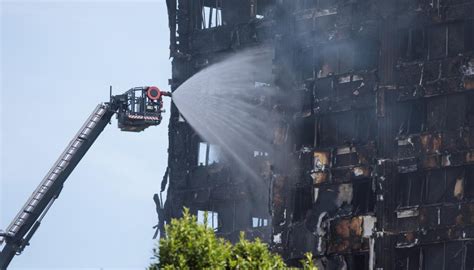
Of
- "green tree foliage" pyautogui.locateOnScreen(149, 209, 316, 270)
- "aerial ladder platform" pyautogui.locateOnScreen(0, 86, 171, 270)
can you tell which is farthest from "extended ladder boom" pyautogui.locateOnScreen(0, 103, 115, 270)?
"green tree foliage" pyautogui.locateOnScreen(149, 209, 316, 270)

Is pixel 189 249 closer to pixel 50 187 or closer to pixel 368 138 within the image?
pixel 50 187

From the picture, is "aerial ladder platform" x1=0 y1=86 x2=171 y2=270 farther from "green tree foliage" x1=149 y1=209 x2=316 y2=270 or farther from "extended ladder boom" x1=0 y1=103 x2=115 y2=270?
"green tree foliage" x1=149 y1=209 x2=316 y2=270

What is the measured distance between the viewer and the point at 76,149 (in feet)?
238

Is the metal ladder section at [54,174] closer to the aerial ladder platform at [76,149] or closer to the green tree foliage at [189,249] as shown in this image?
the aerial ladder platform at [76,149]

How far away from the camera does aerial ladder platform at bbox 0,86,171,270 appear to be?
69.4 meters

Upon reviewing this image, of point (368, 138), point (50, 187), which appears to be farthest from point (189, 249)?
point (368, 138)

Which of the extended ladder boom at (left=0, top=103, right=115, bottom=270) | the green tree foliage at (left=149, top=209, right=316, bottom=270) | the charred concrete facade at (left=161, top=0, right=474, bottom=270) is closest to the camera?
the green tree foliage at (left=149, top=209, right=316, bottom=270)

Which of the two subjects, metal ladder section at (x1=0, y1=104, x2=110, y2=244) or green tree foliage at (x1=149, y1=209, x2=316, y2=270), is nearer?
green tree foliage at (x1=149, y1=209, x2=316, y2=270)

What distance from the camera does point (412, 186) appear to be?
75250 mm

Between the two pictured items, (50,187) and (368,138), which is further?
(368,138)

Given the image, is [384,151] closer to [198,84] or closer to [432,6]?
[432,6]

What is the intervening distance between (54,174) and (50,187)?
0.62 meters

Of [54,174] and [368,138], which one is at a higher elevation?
[368,138]

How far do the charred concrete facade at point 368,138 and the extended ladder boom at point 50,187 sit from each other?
1101cm
